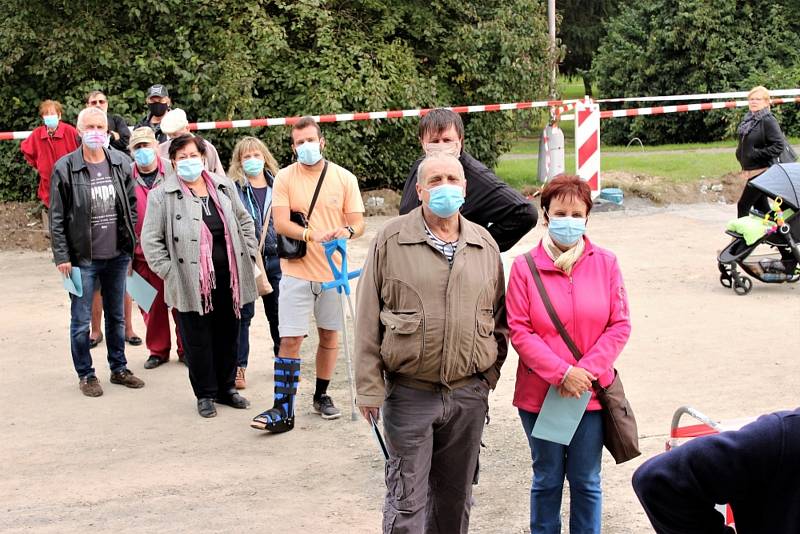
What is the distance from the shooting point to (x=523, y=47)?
1694 cm

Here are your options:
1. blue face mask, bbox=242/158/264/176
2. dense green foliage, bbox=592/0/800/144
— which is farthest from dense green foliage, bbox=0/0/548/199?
dense green foliage, bbox=592/0/800/144

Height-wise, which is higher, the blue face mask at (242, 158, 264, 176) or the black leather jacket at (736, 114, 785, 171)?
the blue face mask at (242, 158, 264, 176)

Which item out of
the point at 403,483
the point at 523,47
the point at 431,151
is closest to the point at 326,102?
the point at 523,47

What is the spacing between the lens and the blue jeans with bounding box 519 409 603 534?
15.5ft

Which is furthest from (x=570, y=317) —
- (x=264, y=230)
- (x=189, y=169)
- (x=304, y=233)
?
(x=264, y=230)

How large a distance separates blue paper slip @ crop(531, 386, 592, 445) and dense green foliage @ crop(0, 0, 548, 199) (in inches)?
449

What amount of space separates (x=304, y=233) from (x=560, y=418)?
2691mm

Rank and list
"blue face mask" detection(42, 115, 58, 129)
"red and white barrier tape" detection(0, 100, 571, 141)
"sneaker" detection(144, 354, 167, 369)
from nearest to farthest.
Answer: "sneaker" detection(144, 354, 167, 369), "blue face mask" detection(42, 115, 58, 129), "red and white barrier tape" detection(0, 100, 571, 141)

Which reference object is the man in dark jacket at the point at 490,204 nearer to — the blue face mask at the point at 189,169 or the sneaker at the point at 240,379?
the blue face mask at the point at 189,169

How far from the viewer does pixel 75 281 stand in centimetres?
795

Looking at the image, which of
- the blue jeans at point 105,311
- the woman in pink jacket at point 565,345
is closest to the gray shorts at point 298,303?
the blue jeans at point 105,311

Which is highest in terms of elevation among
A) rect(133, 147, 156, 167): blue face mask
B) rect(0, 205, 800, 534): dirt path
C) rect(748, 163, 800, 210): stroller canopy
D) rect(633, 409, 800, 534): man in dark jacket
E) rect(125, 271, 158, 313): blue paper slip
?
rect(133, 147, 156, 167): blue face mask

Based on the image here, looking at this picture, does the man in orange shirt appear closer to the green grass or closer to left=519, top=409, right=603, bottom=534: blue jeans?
left=519, top=409, right=603, bottom=534: blue jeans

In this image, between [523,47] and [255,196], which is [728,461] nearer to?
[255,196]
